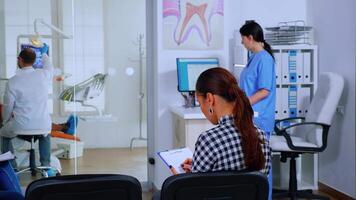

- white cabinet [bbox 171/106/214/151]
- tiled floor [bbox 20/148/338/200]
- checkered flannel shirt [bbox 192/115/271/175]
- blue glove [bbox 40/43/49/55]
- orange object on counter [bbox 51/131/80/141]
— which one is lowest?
tiled floor [bbox 20/148/338/200]

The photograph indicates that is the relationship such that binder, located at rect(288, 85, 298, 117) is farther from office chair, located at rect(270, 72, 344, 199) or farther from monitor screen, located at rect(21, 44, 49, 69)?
monitor screen, located at rect(21, 44, 49, 69)

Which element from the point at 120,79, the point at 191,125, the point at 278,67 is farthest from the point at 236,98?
the point at 120,79

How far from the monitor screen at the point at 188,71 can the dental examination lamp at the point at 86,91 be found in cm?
76

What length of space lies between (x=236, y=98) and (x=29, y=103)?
2.95 m

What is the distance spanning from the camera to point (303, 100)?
13.5 ft

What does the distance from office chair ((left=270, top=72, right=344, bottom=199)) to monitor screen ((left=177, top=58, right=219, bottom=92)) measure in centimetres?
78

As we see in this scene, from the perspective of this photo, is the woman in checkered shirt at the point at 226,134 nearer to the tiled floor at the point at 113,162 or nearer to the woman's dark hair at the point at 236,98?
the woman's dark hair at the point at 236,98

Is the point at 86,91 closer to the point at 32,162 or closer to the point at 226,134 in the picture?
the point at 32,162

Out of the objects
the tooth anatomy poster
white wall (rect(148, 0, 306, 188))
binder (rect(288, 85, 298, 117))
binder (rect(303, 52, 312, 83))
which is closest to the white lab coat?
white wall (rect(148, 0, 306, 188))

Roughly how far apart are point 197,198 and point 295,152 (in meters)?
2.31

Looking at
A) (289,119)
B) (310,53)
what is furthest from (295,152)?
(310,53)

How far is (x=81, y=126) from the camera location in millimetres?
4254

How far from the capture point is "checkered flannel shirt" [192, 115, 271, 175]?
159cm

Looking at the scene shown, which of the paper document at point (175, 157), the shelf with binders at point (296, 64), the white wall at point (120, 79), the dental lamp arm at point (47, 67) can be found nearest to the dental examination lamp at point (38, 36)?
the dental lamp arm at point (47, 67)
